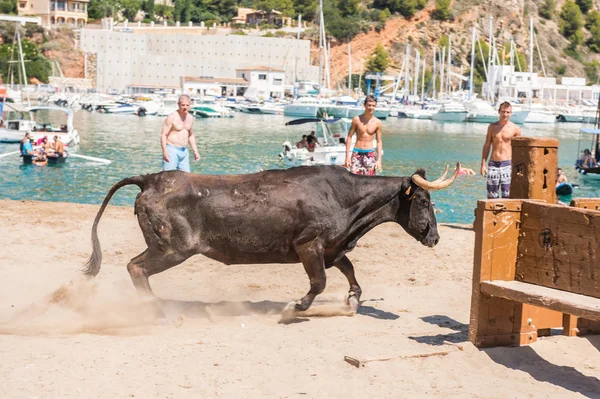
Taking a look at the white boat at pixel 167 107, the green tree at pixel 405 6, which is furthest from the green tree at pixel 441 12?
the white boat at pixel 167 107

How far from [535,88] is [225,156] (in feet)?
359

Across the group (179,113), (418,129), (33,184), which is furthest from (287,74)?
(179,113)

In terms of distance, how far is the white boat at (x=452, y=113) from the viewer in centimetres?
11344

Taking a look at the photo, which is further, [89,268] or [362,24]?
[362,24]

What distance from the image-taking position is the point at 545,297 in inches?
289

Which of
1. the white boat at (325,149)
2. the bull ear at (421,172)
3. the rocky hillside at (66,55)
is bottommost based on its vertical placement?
the white boat at (325,149)

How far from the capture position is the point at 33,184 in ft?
106

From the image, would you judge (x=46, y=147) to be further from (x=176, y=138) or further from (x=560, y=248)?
(x=560, y=248)

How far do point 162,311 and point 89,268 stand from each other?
3.73ft

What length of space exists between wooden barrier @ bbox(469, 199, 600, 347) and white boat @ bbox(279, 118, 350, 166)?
92.6 ft

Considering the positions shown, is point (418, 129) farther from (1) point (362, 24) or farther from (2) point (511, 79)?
(1) point (362, 24)

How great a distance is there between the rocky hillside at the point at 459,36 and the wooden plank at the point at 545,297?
516 feet

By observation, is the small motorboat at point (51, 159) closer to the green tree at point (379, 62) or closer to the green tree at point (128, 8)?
the green tree at point (379, 62)

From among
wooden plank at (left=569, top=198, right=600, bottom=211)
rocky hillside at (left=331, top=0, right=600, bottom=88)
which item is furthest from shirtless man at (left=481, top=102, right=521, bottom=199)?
rocky hillside at (left=331, top=0, right=600, bottom=88)
